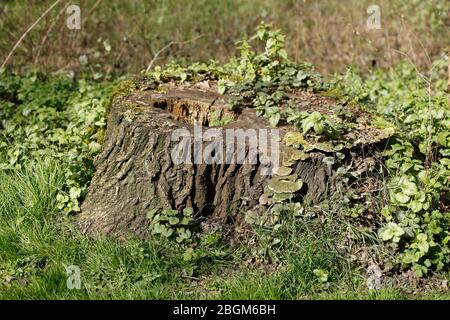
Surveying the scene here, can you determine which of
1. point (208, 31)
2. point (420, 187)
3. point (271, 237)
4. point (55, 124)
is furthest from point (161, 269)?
point (208, 31)

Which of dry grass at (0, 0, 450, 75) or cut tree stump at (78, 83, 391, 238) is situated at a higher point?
dry grass at (0, 0, 450, 75)

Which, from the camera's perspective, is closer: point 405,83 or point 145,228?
point 145,228

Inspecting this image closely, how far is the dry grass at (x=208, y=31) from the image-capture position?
25.1ft

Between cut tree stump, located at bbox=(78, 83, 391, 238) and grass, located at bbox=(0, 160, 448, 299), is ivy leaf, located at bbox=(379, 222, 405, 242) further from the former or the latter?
cut tree stump, located at bbox=(78, 83, 391, 238)

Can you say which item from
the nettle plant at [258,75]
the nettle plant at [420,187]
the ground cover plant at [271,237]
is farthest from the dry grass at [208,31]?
the ground cover plant at [271,237]

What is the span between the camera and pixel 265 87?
5156 mm

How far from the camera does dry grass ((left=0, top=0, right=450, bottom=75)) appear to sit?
25.1 feet

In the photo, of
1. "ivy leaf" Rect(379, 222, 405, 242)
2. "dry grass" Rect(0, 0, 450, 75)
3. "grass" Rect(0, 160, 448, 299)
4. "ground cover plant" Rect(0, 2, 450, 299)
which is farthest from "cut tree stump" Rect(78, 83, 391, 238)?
"dry grass" Rect(0, 0, 450, 75)

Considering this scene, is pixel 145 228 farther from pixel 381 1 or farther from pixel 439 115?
pixel 381 1

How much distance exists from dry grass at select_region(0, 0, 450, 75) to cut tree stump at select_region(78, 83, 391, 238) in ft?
9.97
